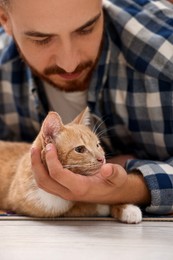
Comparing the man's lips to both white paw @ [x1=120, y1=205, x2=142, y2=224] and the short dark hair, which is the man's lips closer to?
the short dark hair

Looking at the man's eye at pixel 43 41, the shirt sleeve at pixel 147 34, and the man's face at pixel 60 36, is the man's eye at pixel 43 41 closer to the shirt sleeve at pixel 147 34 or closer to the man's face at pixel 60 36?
the man's face at pixel 60 36

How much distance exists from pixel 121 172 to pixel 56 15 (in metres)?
0.49

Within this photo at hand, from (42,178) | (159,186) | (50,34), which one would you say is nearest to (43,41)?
(50,34)

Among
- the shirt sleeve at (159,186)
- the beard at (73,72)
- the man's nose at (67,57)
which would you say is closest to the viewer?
the shirt sleeve at (159,186)

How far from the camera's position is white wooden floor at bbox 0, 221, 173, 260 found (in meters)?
0.95

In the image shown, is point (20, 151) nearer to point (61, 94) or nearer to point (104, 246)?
point (61, 94)

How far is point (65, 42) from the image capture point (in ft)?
4.26

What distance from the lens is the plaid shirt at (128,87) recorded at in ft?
4.62

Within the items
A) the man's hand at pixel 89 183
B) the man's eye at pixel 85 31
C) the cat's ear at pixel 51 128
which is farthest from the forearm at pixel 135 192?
the man's eye at pixel 85 31

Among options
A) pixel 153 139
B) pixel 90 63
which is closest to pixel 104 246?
pixel 153 139

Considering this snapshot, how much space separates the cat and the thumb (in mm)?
46

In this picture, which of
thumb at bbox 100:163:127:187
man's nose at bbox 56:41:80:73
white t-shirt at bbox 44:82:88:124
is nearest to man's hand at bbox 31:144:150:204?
thumb at bbox 100:163:127:187

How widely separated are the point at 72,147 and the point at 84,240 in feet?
0.79

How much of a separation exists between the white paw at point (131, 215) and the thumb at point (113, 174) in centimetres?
7
